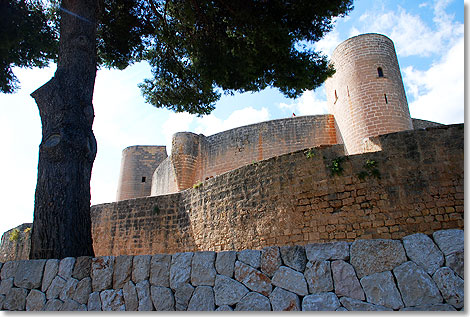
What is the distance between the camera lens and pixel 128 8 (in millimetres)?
8180

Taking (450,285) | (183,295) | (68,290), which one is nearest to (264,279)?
(183,295)

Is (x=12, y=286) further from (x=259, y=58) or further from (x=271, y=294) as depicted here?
(x=259, y=58)

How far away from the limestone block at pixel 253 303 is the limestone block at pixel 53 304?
2.16 meters

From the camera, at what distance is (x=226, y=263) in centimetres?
339

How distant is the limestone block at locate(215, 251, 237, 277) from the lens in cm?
335

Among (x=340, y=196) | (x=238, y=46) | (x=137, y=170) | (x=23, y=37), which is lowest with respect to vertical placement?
(x=340, y=196)

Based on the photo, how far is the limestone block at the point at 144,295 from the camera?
3.51m

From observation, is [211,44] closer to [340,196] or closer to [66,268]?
[340,196]

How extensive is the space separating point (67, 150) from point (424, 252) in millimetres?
4976

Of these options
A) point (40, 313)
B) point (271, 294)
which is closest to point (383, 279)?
point (271, 294)

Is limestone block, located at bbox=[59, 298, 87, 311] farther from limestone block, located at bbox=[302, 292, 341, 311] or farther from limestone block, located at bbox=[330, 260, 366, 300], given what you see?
limestone block, located at bbox=[330, 260, 366, 300]

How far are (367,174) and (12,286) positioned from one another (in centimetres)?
675

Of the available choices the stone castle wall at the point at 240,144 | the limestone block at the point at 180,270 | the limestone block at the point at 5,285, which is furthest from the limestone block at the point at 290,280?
the stone castle wall at the point at 240,144

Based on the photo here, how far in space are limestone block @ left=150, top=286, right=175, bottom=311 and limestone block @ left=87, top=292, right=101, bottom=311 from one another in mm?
674
